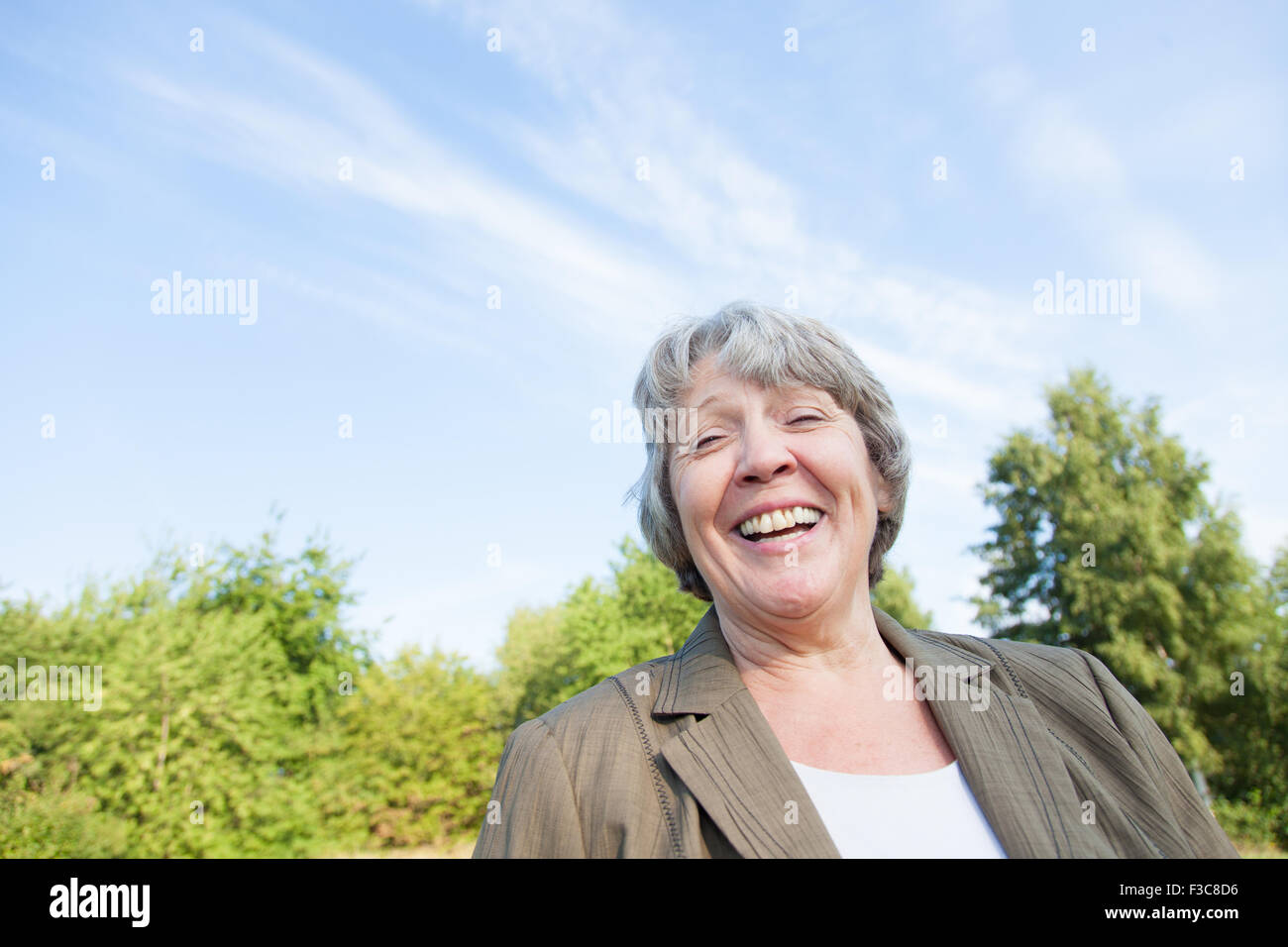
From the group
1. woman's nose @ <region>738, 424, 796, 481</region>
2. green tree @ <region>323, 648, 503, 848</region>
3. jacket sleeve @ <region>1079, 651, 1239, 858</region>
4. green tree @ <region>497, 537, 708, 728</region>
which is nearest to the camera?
jacket sleeve @ <region>1079, 651, 1239, 858</region>

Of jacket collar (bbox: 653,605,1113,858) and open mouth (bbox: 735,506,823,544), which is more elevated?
open mouth (bbox: 735,506,823,544)

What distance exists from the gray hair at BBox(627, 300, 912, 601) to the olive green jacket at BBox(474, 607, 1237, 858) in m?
0.44

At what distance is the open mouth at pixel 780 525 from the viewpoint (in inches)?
85.4

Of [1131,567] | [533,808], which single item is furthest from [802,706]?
[1131,567]

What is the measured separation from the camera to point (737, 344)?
2297mm

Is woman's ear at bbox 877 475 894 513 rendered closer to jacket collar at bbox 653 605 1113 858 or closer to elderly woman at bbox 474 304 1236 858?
elderly woman at bbox 474 304 1236 858

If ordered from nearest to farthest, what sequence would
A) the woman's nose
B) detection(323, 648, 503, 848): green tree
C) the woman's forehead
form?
the woman's nose, the woman's forehead, detection(323, 648, 503, 848): green tree

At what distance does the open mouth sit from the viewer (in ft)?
7.11

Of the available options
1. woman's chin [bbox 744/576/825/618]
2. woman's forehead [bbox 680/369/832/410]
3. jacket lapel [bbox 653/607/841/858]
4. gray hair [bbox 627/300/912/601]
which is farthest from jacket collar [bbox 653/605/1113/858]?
woman's forehead [bbox 680/369/832/410]

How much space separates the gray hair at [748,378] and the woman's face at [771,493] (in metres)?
0.06
